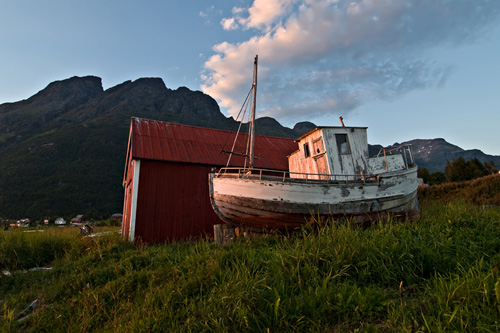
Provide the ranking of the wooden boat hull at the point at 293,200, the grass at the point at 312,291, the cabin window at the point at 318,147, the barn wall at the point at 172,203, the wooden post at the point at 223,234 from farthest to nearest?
the barn wall at the point at 172,203, the cabin window at the point at 318,147, the wooden post at the point at 223,234, the wooden boat hull at the point at 293,200, the grass at the point at 312,291

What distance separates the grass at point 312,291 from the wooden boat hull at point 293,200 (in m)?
2.57

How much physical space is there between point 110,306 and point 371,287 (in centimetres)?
416

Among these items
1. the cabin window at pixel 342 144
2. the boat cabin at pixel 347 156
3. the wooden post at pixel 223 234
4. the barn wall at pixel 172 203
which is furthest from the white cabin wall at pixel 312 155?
the barn wall at pixel 172 203

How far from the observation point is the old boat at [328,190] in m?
8.12

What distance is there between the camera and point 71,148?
88562mm

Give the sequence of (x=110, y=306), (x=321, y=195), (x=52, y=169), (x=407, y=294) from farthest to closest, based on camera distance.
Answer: (x=52, y=169) → (x=321, y=195) → (x=110, y=306) → (x=407, y=294)

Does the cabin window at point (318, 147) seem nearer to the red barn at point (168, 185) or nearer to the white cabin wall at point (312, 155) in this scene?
the white cabin wall at point (312, 155)

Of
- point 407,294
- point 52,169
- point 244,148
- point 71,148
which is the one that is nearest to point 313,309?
point 407,294

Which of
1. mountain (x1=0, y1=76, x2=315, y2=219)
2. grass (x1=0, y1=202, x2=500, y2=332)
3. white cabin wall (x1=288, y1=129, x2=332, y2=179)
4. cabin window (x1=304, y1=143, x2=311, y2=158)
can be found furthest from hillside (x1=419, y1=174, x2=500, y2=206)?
mountain (x1=0, y1=76, x2=315, y2=219)

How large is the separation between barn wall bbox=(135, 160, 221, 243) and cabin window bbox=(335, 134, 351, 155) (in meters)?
6.23

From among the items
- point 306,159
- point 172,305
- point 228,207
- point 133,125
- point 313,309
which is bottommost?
point 172,305

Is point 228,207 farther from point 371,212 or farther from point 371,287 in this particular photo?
point 371,287

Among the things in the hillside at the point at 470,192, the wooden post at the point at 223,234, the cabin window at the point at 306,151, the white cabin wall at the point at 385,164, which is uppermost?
the cabin window at the point at 306,151

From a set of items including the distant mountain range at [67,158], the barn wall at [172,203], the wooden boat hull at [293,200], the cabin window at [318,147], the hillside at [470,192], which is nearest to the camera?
the wooden boat hull at [293,200]
